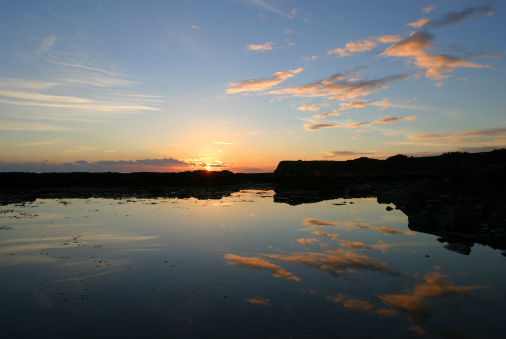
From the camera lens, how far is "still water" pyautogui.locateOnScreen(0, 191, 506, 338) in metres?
5.74

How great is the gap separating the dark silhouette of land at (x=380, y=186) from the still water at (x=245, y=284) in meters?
2.26

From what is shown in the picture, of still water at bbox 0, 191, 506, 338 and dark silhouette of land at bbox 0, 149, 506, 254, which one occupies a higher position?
dark silhouette of land at bbox 0, 149, 506, 254

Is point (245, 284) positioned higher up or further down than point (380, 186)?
further down

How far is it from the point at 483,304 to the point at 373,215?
1256 centimetres

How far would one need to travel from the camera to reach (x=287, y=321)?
19.3 ft

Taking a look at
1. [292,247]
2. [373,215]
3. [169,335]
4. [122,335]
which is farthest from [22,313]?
[373,215]

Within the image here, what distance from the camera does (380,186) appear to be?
4469cm

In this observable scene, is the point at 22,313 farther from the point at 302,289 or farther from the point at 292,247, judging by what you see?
the point at 292,247

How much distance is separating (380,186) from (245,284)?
41133 mm

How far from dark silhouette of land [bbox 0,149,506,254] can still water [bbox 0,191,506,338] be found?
2.26 metres

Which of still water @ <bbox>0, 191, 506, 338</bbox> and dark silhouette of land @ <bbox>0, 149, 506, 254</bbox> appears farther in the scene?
dark silhouette of land @ <bbox>0, 149, 506, 254</bbox>

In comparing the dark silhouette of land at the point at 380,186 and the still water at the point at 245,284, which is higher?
the dark silhouette of land at the point at 380,186

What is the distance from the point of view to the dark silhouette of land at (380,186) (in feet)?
47.0

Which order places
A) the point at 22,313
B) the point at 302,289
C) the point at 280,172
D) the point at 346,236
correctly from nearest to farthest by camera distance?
the point at 22,313, the point at 302,289, the point at 346,236, the point at 280,172
